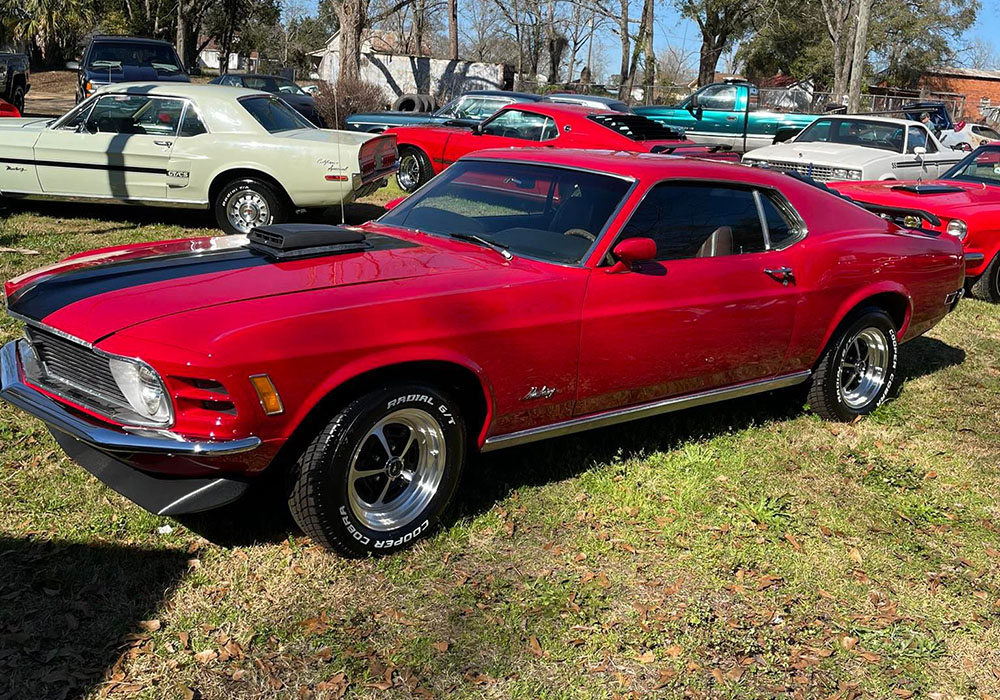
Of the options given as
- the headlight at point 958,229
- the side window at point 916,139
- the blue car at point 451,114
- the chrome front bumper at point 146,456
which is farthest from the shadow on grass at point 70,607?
the side window at point 916,139

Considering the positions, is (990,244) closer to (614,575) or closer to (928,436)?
(928,436)

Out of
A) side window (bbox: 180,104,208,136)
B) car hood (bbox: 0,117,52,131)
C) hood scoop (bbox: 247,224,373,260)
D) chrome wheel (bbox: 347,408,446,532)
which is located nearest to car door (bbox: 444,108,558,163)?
side window (bbox: 180,104,208,136)

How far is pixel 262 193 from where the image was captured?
30.8ft

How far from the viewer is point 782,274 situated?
16.0 ft

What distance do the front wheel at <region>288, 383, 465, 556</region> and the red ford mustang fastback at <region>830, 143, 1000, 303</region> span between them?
5453 millimetres

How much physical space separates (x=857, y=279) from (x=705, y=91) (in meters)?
16.6

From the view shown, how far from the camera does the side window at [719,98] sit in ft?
66.9

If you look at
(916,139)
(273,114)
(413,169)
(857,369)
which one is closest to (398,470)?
(857,369)

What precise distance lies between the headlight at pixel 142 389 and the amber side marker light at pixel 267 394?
318mm

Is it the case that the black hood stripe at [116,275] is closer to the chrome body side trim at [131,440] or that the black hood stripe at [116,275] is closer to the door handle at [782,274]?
the chrome body side trim at [131,440]

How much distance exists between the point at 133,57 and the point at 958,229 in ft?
56.9

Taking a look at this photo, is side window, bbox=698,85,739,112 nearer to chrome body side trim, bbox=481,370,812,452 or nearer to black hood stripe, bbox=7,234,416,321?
chrome body side trim, bbox=481,370,812,452

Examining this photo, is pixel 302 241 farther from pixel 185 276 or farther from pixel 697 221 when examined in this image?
pixel 697 221

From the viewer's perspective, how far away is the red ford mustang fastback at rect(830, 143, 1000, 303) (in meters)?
8.32
